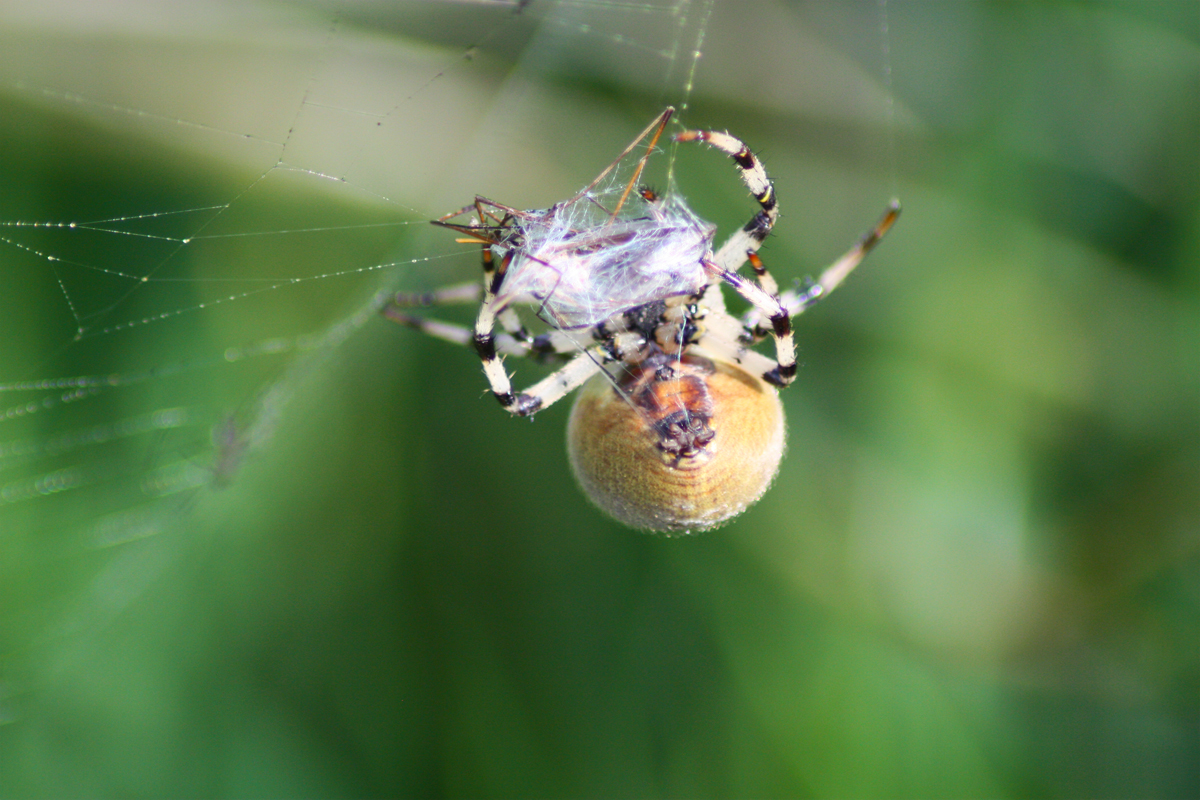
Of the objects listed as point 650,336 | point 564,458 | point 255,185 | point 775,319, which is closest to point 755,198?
point 775,319

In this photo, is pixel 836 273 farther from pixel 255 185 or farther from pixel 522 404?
pixel 255 185

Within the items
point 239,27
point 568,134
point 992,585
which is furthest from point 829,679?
point 239,27

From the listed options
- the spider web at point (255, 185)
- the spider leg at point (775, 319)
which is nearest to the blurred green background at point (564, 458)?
the spider web at point (255, 185)

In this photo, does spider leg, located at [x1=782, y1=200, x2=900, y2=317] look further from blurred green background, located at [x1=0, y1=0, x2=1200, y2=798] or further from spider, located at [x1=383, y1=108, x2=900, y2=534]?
blurred green background, located at [x1=0, y1=0, x2=1200, y2=798]

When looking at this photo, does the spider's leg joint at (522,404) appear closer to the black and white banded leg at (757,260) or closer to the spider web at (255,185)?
the black and white banded leg at (757,260)

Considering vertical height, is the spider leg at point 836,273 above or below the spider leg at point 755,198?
below

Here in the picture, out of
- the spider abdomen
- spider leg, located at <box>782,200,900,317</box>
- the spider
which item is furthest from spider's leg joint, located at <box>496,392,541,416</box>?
spider leg, located at <box>782,200,900,317</box>
